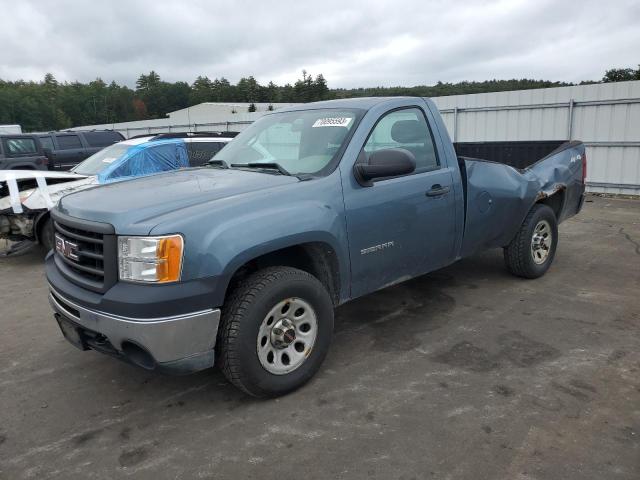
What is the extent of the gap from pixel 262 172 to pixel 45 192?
4.84 m

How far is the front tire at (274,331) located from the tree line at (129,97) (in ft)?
207

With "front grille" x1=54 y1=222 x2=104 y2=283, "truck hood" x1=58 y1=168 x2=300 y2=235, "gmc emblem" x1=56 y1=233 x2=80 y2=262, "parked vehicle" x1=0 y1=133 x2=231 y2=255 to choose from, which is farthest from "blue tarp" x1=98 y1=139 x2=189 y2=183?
"front grille" x1=54 y1=222 x2=104 y2=283

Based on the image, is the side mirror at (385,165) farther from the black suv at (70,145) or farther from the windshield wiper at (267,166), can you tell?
the black suv at (70,145)

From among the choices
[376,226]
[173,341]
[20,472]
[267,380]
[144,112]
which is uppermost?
[144,112]

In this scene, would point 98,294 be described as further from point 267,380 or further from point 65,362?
point 65,362

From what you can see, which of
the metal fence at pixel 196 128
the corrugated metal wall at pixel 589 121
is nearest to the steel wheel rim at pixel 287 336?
the corrugated metal wall at pixel 589 121

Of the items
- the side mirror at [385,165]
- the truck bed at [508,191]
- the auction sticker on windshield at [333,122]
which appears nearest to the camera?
the side mirror at [385,165]

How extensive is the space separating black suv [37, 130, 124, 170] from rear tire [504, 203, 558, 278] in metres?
13.4

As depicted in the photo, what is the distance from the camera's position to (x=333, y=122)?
13.0ft

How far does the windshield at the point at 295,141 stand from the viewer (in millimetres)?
3742

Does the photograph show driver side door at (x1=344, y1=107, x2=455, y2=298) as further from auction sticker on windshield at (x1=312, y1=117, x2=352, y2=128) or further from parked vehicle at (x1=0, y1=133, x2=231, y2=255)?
parked vehicle at (x1=0, y1=133, x2=231, y2=255)

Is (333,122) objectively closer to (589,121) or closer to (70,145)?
(589,121)

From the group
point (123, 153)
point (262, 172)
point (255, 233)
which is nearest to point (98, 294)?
Result: point (255, 233)

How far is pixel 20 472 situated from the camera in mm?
2662
